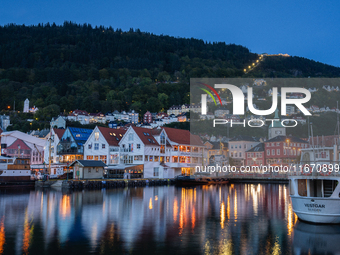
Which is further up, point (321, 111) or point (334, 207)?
point (321, 111)

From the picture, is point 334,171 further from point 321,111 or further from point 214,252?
point 321,111

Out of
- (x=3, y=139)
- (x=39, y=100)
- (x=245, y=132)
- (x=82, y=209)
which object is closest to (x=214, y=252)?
(x=82, y=209)

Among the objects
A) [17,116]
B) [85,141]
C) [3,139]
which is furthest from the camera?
[17,116]

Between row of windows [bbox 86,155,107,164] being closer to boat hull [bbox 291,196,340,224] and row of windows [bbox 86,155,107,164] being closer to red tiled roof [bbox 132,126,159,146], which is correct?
red tiled roof [bbox 132,126,159,146]

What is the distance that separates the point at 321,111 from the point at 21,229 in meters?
173

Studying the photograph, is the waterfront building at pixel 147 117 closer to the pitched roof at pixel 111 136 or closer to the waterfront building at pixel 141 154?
the pitched roof at pixel 111 136

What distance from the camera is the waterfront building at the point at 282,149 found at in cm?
9594

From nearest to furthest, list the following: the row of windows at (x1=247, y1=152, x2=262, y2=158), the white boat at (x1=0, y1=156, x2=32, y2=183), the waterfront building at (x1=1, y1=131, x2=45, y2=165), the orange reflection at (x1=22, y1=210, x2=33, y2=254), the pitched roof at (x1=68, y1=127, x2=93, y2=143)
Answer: the orange reflection at (x1=22, y1=210, x2=33, y2=254) → the white boat at (x1=0, y1=156, x2=32, y2=183) → the pitched roof at (x1=68, y1=127, x2=93, y2=143) → the waterfront building at (x1=1, y1=131, x2=45, y2=165) → the row of windows at (x1=247, y1=152, x2=262, y2=158)

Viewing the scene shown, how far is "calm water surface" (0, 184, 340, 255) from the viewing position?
59.3 ft

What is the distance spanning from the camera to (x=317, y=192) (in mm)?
25922

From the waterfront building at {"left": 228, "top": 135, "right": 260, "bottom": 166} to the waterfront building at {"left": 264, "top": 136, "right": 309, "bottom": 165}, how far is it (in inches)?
308

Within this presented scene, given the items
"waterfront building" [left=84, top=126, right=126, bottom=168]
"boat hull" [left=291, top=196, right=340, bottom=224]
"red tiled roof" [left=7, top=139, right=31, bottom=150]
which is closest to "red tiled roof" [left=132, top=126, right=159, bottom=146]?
"waterfront building" [left=84, top=126, right=126, bottom=168]

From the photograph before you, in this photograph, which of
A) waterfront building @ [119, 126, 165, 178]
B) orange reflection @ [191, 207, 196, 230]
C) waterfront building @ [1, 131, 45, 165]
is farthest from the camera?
waterfront building @ [1, 131, 45, 165]

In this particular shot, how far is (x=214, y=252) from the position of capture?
17391 millimetres
